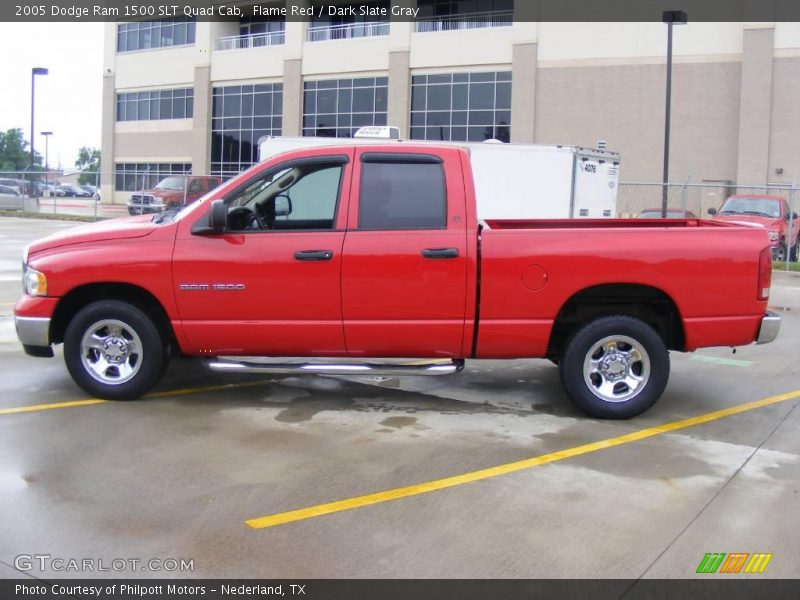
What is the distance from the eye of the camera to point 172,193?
32.1 metres

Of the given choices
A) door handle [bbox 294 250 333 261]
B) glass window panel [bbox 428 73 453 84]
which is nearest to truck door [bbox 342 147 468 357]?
door handle [bbox 294 250 333 261]

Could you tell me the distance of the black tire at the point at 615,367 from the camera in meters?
6.62

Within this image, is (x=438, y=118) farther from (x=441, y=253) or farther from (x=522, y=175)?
(x=441, y=253)

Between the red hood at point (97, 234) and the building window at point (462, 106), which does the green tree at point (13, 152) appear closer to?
the building window at point (462, 106)

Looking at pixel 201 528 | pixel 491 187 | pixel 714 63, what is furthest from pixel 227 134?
pixel 201 528

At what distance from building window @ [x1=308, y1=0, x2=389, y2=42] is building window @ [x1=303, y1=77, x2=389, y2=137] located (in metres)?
2.38

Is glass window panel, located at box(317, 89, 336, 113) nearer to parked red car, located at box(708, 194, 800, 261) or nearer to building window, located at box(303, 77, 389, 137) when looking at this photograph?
building window, located at box(303, 77, 389, 137)

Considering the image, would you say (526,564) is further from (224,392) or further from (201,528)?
(224,392)

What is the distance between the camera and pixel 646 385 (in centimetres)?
667

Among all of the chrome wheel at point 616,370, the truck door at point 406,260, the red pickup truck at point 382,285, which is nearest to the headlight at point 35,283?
the red pickup truck at point 382,285

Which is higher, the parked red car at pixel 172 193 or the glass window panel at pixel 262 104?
the glass window panel at pixel 262 104

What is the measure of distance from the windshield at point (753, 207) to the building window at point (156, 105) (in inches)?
1392

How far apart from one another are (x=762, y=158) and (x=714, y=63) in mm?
4445
